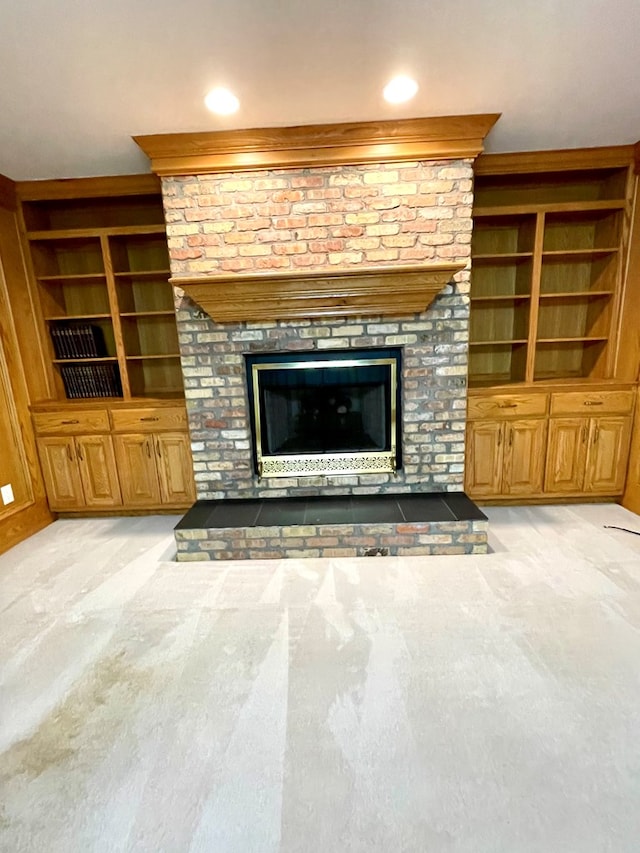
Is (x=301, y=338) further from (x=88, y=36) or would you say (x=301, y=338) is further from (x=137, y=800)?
(x=137, y=800)

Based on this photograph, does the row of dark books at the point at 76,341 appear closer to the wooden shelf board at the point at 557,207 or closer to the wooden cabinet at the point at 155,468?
the wooden cabinet at the point at 155,468

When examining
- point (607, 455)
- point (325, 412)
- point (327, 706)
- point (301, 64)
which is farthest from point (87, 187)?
point (607, 455)

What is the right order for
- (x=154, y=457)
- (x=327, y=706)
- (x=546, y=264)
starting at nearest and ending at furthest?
(x=327, y=706), (x=154, y=457), (x=546, y=264)

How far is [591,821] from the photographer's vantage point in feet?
3.38

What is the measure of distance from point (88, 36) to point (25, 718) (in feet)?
8.53

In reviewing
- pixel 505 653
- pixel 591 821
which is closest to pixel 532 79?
pixel 505 653

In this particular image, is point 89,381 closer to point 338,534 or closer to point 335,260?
point 335,260

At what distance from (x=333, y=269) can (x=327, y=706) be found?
2.11m

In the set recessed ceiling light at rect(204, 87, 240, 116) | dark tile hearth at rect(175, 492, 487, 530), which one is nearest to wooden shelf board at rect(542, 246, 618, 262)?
dark tile hearth at rect(175, 492, 487, 530)

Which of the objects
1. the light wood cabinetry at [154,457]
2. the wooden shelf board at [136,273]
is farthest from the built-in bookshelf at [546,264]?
the light wood cabinetry at [154,457]

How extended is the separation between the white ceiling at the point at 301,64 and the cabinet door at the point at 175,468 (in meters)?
1.89

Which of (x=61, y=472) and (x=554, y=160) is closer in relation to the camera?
(x=554, y=160)

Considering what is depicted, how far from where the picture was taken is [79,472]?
2.99 metres

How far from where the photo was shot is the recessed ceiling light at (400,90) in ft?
6.14
